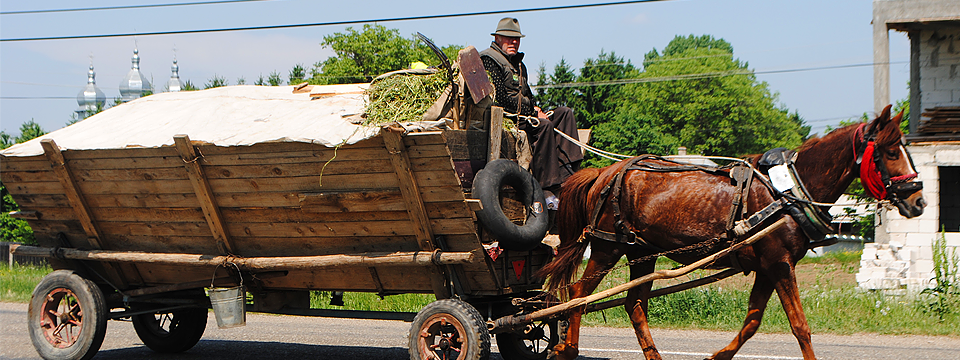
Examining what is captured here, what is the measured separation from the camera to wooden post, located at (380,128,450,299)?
4934 mm

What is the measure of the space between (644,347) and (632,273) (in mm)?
678

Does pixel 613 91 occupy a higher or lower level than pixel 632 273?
higher

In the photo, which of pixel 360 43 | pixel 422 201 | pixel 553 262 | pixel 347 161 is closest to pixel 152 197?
pixel 347 161

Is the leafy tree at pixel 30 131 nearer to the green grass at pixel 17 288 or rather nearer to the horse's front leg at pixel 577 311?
the green grass at pixel 17 288

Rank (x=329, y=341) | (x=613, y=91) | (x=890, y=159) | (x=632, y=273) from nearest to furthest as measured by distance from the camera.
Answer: (x=890, y=159) < (x=632, y=273) < (x=329, y=341) < (x=613, y=91)

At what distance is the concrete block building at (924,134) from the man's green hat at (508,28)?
25.9 ft

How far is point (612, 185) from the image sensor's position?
19.5ft

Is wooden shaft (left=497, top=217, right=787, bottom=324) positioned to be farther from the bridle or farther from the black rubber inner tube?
the bridle

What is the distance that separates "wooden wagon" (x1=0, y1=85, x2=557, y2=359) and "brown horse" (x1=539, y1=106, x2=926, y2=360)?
44cm

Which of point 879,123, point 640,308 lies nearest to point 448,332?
point 640,308

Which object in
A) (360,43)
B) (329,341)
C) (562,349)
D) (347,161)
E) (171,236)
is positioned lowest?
(329,341)

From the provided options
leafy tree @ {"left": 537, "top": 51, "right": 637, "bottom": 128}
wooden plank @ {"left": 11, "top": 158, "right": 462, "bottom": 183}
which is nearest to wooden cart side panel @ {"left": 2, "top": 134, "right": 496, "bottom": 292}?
wooden plank @ {"left": 11, "top": 158, "right": 462, "bottom": 183}

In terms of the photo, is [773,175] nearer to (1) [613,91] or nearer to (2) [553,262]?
(2) [553,262]

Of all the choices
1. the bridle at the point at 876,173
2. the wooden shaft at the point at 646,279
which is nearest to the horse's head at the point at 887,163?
the bridle at the point at 876,173
